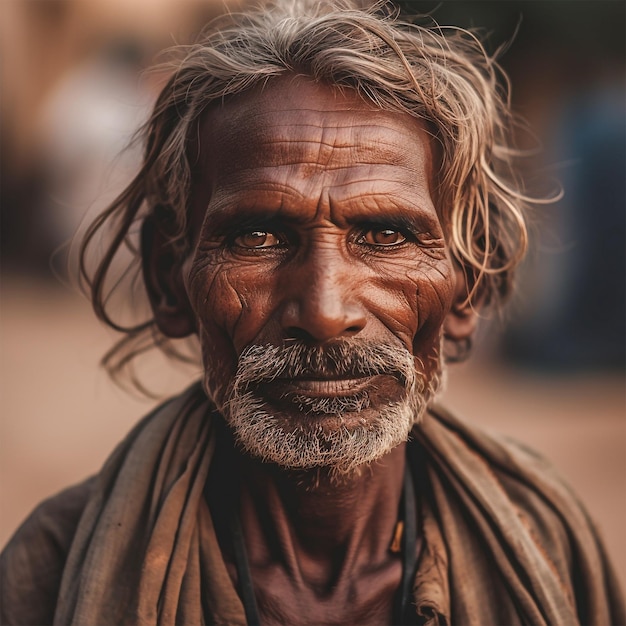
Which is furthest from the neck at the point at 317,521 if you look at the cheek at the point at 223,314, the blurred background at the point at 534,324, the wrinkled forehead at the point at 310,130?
the blurred background at the point at 534,324

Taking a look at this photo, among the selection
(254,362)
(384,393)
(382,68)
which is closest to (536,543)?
(384,393)

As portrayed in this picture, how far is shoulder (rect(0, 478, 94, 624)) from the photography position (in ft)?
7.15

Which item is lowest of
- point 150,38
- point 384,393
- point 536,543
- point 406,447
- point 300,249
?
point 536,543

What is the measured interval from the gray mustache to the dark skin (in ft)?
0.08

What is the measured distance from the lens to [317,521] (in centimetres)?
221

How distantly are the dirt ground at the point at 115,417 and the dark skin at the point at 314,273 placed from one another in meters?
3.65

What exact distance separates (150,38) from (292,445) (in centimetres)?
1440

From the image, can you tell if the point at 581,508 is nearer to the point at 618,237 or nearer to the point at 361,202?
the point at 361,202

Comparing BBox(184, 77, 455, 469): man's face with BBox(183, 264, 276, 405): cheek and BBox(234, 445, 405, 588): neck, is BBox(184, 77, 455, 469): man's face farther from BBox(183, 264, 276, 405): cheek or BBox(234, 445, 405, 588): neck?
BBox(234, 445, 405, 588): neck

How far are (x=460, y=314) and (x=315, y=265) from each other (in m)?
0.61

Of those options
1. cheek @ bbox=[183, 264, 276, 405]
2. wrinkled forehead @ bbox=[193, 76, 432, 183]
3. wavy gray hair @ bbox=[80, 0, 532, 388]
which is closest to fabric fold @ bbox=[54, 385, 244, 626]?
cheek @ bbox=[183, 264, 276, 405]

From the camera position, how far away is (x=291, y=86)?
6.71 feet

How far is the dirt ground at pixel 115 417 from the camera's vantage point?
6.34 meters

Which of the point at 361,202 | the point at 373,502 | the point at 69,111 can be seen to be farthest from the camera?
the point at 69,111
